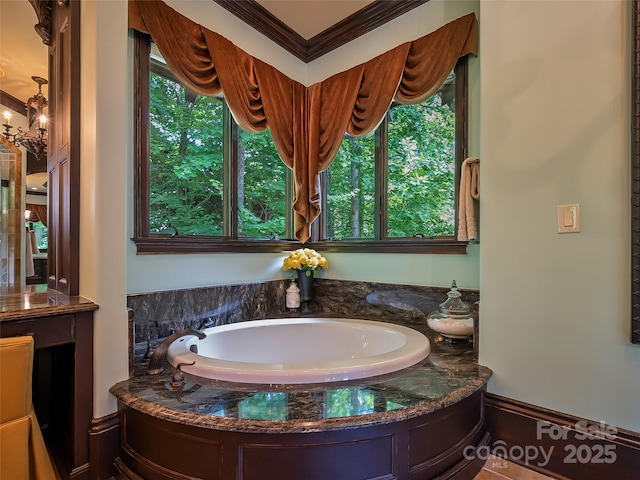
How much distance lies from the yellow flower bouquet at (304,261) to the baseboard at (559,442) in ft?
4.76

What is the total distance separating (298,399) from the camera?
1182 millimetres

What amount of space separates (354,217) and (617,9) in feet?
5.93

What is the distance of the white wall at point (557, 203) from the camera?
1289 mm

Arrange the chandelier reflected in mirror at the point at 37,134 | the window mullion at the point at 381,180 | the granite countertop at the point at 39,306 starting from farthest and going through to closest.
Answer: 1. the chandelier reflected in mirror at the point at 37,134
2. the window mullion at the point at 381,180
3. the granite countertop at the point at 39,306

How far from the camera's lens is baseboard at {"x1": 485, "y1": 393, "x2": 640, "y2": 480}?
126 centimetres

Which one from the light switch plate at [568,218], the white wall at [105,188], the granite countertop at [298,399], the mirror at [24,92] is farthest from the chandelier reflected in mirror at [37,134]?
the light switch plate at [568,218]

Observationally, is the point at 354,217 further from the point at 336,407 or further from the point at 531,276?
the point at 336,407

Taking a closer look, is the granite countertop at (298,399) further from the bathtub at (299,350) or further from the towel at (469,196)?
the towel at (469,196)

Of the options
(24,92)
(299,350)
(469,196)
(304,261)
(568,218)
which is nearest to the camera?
(568,218)

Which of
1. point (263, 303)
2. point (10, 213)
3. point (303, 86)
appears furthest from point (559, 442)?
point (10, 213)

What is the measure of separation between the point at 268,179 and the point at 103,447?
1.98m

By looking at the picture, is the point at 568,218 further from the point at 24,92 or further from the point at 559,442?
the point at 24,92

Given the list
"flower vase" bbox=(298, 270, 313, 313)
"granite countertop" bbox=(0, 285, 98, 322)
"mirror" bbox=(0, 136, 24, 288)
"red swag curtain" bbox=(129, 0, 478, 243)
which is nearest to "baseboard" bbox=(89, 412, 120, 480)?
"granite countertop" bbox=(0, 285, 98, 322)

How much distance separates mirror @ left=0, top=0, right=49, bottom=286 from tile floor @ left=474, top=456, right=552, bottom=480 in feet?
11.7
